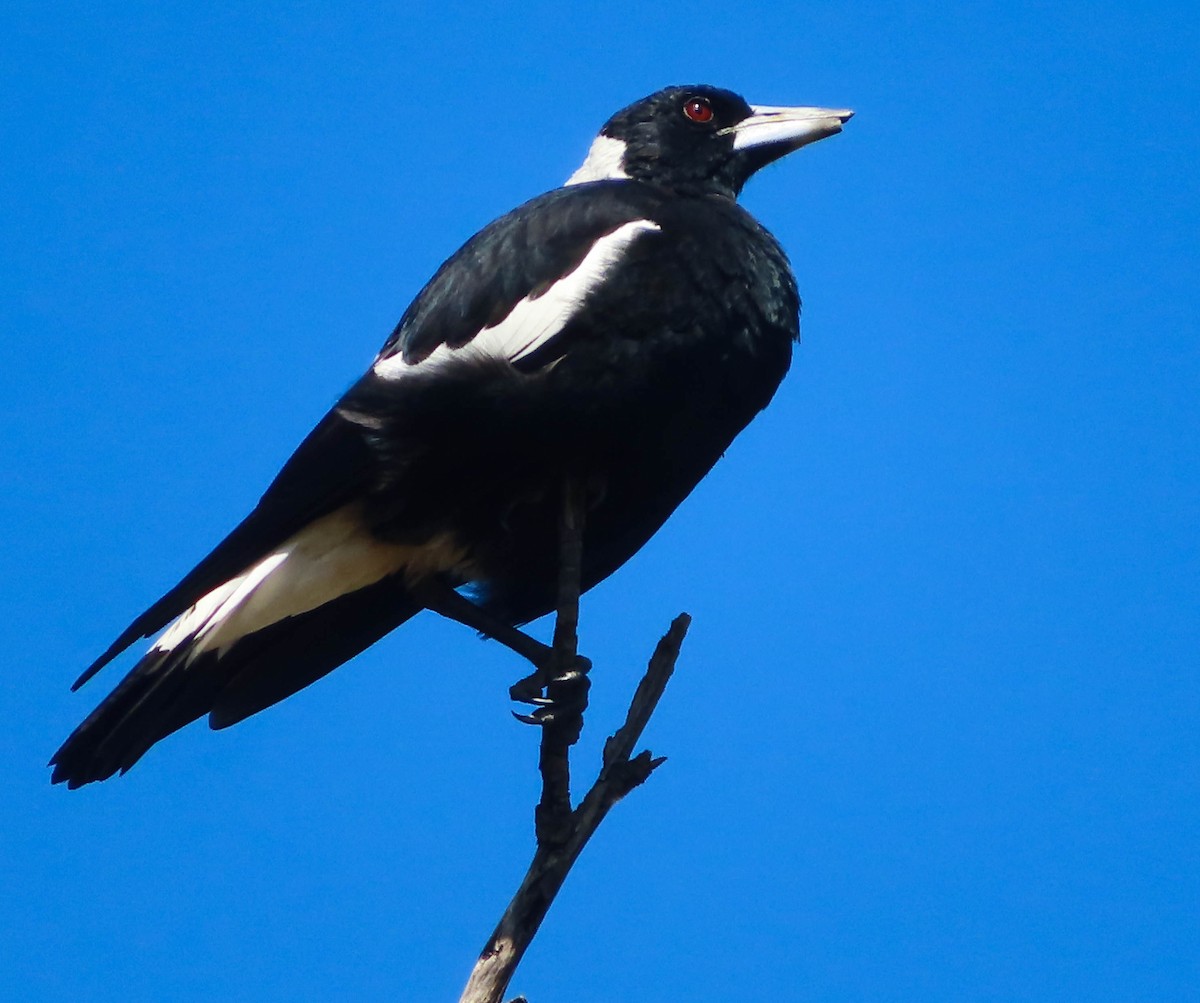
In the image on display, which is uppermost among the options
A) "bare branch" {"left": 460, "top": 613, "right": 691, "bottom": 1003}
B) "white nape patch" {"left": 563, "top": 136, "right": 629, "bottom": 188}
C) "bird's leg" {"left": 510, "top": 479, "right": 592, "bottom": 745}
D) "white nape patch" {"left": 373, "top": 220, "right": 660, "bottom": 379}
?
"white nape patch" {"left": 563, "top": 136, "right": 629, "bottom": 188}

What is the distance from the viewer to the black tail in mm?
2957

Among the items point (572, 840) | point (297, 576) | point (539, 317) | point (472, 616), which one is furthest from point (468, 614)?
point (572, 840)

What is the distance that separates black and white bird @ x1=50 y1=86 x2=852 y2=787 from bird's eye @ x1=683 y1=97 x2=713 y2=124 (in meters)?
0.50

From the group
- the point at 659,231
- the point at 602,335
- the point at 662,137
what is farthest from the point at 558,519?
the point at 662,137

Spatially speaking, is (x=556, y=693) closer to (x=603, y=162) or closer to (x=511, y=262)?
(x=511, y=262)

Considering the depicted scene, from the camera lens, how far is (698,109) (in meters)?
3.91

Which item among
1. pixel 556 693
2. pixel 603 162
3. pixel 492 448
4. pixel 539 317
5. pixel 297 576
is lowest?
pixel 556 693

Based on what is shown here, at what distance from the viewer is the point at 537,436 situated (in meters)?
2.92

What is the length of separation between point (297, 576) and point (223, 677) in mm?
271

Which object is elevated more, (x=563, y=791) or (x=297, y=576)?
(x=297, y=576)

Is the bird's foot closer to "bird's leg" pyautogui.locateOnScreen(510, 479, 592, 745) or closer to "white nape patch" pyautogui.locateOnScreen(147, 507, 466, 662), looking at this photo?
"bird's leg" pyautogui.locateOnScreen(510, 479, 592, 745)

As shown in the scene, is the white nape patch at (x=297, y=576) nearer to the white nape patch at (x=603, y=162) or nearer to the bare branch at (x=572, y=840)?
the bare branch at (x=572, y=840)

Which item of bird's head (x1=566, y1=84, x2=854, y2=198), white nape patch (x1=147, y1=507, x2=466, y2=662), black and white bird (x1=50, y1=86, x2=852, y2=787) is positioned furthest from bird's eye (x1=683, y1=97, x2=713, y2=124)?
white nape patch (x1=147, y1=507, x2=466, y2=662)

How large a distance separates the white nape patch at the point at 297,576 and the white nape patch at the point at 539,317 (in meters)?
0.33
